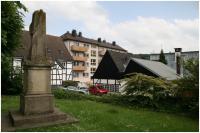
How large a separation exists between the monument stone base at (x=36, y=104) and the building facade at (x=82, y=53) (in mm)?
53657

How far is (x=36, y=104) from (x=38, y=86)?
0.71 meters


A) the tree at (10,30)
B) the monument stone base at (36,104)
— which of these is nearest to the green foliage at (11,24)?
the tree at (10,30)

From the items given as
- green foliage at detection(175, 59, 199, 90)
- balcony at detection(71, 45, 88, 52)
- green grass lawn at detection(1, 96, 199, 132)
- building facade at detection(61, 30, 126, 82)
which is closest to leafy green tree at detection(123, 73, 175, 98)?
green foliage at detection(175, 59, 199, 90)

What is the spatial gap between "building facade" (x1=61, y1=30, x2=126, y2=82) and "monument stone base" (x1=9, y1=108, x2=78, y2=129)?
5393cm

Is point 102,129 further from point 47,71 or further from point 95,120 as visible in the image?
point 47,71

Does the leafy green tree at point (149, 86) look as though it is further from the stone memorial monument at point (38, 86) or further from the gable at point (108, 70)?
the gable at point (108, 70)

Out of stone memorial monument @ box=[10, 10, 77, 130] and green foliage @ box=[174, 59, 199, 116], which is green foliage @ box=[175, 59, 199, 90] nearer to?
green foliage @ box=[174, 59, 199, 116]

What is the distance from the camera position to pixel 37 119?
9.23 metres

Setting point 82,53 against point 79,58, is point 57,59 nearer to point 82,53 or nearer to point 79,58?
point 79,58

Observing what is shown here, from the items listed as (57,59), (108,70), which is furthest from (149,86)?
(57,59)

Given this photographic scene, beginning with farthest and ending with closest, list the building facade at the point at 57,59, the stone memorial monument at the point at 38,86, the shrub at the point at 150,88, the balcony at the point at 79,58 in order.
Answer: the balcony at the point at 79,58
the building facade at the point at 57,59
the shrub at the point at 150,88
the stone memorial monument at the point at 38,86

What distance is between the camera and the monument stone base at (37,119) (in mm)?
8879

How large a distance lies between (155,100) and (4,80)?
11.4 metres

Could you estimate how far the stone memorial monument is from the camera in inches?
374
